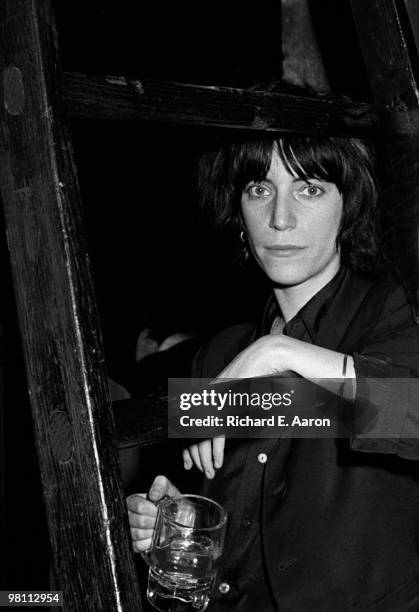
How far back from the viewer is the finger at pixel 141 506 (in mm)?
1647

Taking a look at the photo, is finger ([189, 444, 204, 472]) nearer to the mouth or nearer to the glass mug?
the glass mug

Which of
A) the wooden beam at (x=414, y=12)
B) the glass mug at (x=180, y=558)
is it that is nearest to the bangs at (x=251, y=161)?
the wooden beam at (x=414, y=12)

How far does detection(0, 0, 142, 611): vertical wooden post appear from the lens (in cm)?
91

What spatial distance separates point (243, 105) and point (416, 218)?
472mm

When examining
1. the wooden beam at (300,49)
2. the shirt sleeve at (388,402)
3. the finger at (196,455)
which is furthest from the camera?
the wooden beam at (300,49)

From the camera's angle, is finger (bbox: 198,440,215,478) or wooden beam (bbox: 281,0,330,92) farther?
wooden beam (bbox: 281,0,330,92)

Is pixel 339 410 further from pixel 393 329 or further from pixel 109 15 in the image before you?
pixel 109 15

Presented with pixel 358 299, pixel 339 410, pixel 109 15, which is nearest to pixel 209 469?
pixel 339 410

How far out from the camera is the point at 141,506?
166 cm

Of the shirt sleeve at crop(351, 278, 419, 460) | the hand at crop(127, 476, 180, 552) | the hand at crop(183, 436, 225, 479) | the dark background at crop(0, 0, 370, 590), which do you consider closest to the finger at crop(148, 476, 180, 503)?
the hand at crop(127, 476, 180, 552)

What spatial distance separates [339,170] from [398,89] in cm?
45

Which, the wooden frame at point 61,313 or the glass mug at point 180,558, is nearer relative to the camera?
the wooden frame at point 61,313

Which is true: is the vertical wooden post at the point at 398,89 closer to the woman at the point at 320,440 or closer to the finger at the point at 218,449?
the woman at the point at 320,440

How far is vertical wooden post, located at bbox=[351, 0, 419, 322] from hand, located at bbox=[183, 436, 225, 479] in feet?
1.54
